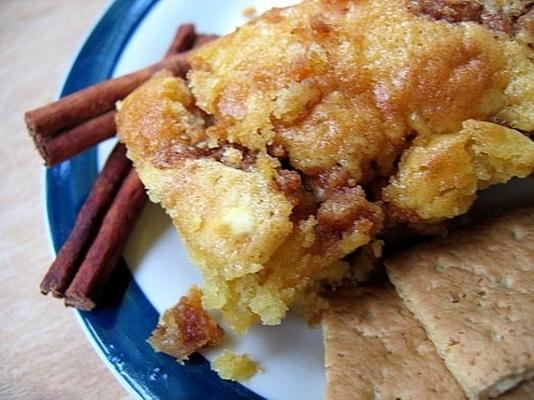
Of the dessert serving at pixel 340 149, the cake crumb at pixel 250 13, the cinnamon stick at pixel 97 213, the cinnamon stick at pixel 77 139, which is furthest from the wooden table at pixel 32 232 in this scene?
the cake crumb at pixel 250 13

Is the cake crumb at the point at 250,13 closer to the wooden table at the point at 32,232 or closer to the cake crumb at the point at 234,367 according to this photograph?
the wooden table at the point at 32,232

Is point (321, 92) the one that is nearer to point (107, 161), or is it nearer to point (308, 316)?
point (308, 316)

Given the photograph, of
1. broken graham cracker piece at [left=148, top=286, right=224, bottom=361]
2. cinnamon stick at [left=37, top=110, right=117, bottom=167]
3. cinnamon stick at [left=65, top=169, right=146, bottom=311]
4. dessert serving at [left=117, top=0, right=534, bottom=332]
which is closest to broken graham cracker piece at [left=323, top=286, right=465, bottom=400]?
dessert serving at [left=117, top=0, right=534, bottom=332]

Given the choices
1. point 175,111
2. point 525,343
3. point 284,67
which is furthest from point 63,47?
point 525,343

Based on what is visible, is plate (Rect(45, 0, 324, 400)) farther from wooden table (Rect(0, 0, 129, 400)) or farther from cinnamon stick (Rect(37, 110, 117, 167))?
wooden table (Rect(0, 0, 129, 400))

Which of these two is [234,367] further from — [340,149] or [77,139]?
[77,139]
